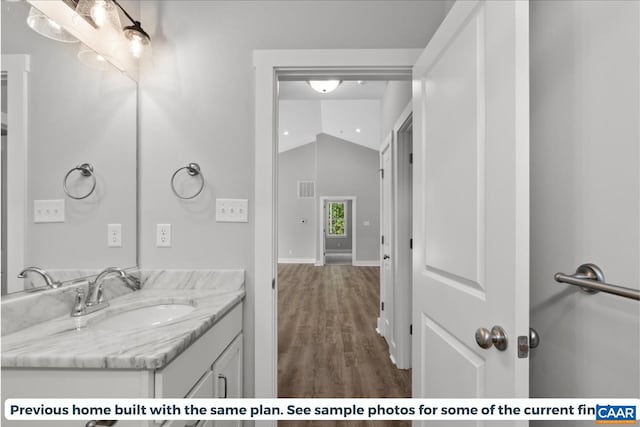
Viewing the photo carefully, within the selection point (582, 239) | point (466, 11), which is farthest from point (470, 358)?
point (466, 11)

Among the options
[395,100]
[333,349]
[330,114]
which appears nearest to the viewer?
[395,100]

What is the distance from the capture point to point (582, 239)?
0.82 metres

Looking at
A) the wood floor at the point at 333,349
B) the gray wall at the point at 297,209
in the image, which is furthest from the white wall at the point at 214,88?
the gray wall at the point at 297,209

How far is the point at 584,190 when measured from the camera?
0.81 meters

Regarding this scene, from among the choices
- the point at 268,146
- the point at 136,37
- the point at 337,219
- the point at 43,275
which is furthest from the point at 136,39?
the point at 337,219

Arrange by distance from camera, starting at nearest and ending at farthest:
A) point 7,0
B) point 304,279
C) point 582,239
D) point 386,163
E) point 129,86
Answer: point 582,239
point 7,0
point 129,86
point 386,163
point 304,279

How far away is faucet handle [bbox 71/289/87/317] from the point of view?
118cm

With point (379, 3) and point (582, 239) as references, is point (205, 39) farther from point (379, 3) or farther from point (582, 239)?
point (582, 239)

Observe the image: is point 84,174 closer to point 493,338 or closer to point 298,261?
point 493,338

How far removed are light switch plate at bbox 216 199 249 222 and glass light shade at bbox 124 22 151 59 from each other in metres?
0.84

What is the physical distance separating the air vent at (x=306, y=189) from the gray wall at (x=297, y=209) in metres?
0.10

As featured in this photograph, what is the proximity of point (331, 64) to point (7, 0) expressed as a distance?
4.11 ft

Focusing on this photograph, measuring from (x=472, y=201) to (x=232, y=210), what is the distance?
1.16 metres

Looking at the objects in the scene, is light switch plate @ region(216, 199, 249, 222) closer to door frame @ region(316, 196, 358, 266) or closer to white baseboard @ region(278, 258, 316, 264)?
door frame @ region(316, 196, 358, 266)
